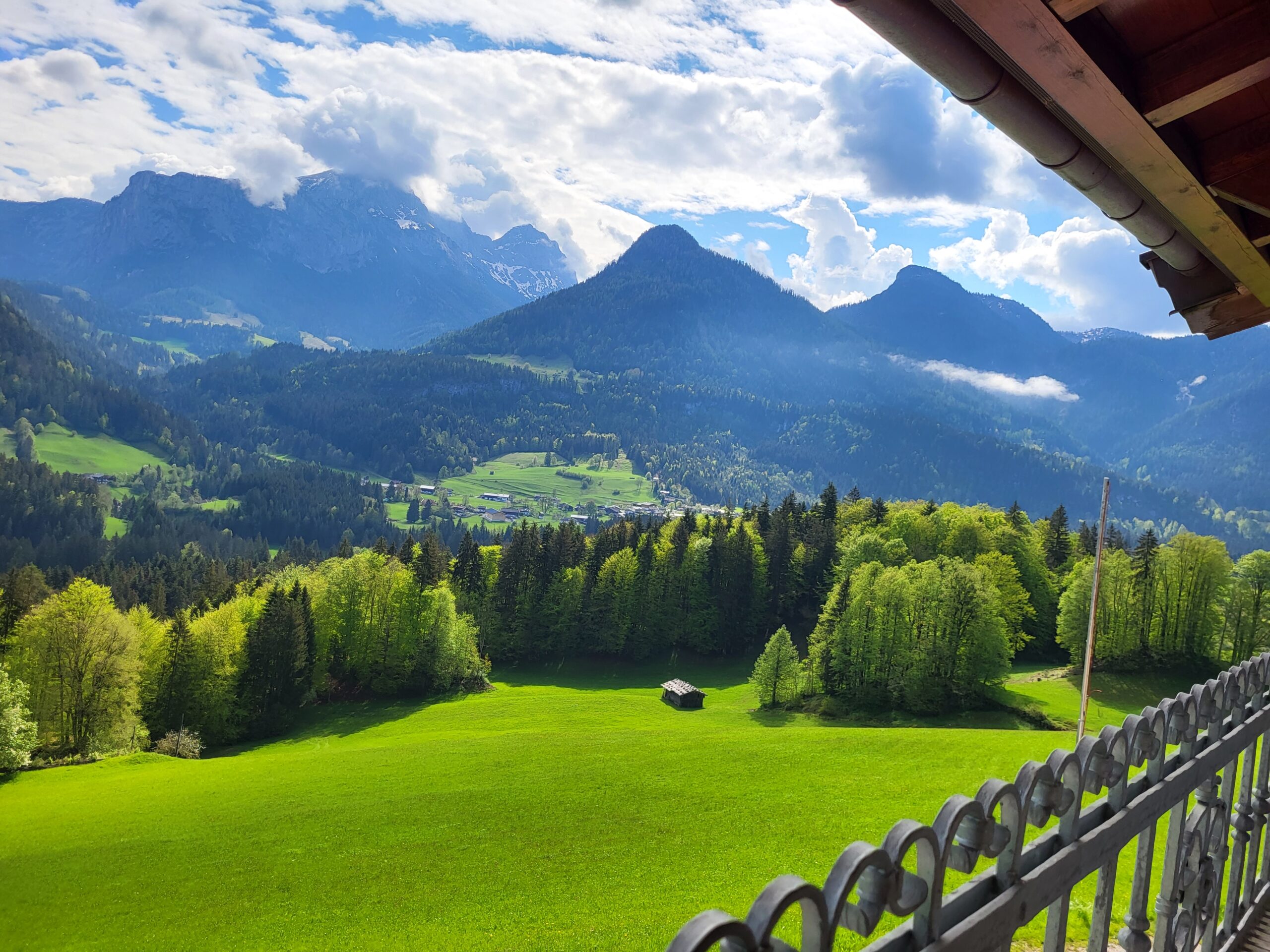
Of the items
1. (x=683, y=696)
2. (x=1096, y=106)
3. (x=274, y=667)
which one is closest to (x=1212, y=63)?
(x=1096, y=106)

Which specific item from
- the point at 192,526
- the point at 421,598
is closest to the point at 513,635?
the point at 421,598

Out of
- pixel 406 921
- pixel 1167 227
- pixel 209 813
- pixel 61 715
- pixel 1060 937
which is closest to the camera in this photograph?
pixel 1060 937

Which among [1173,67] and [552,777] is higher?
[1173,67]

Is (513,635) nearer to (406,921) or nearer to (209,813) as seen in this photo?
(209,813)

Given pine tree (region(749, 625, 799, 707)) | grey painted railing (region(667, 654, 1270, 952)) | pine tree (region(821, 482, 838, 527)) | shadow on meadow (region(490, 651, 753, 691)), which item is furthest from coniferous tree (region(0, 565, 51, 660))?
Answer: pine tree (region(821, 482, 838, 527))

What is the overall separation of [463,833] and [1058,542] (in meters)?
71.8

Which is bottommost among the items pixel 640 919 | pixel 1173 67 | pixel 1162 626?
pixel 640 919

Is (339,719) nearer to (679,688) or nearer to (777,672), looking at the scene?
(679,688)

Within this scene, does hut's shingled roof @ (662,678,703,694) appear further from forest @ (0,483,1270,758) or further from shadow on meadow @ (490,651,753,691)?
shadow on meadow @ (490,651,753,691)

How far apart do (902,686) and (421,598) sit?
147 ft

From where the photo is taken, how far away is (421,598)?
71.2 m

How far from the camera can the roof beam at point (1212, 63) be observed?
9.12 feet

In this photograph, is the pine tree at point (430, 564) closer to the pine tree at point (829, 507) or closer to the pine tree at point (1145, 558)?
the pine tree at point (829, 507)

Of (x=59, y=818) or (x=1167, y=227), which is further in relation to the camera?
(x=59, y=818)
